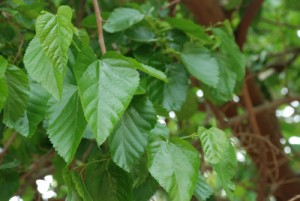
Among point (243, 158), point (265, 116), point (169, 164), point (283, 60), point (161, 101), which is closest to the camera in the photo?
point (169, 164)

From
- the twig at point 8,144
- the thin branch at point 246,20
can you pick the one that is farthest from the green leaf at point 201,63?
the thin branch at point 246,20

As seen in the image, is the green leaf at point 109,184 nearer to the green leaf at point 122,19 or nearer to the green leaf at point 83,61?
the green leaf at point 83,61

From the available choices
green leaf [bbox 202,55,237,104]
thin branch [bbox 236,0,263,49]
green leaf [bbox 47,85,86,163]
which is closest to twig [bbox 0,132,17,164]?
green leaf [bbox 202,55,237,104]

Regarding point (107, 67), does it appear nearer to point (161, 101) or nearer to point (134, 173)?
point (134, 173)

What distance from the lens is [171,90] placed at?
1.16 meters

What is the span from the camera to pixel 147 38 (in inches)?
47.6

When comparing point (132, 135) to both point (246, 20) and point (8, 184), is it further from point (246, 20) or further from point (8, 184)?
point (246, 20)

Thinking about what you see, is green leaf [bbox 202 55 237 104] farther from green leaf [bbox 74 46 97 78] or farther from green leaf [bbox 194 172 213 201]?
green leaf [bbox 74 46 97 78]

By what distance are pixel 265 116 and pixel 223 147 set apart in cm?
126

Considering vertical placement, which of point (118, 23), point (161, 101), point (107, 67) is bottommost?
Answer: point (161, 101)

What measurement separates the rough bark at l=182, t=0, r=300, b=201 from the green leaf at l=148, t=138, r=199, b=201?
870 mm

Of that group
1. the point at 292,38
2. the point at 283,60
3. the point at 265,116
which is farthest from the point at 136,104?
the point at 292,38

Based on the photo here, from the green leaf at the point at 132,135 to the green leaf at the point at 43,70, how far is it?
0.40 feet

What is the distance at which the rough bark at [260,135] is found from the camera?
1.75 metres
